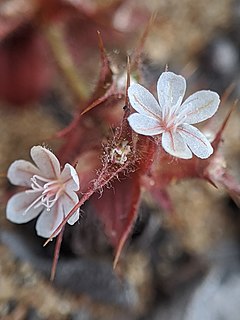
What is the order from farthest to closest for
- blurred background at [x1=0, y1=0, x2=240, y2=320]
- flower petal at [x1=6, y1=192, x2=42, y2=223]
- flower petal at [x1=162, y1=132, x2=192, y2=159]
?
blurred background at [x1=0, y1=0, x2=240, y2=320], flower petal at [x1=6, y1=192, x2=42, y2=223], flower petal at [x1=162, y1=132, x2=192, y2=159]

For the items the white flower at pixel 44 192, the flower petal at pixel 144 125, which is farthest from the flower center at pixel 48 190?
the flower petal at pixel 144 125

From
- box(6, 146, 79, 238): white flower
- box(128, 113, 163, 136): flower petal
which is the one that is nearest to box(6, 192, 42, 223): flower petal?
box(6, 146, 79, 238): white flower

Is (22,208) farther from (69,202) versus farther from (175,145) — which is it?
(175,145)

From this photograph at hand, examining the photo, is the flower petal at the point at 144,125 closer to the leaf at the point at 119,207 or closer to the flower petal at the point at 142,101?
the flower petal at the point at 142,101

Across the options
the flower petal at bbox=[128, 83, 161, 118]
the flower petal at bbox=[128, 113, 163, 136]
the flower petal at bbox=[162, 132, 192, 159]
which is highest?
the flower petal at bbox=[128, 83, 161, 118]

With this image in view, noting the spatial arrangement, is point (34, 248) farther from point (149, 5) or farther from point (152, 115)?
point (149, 5)

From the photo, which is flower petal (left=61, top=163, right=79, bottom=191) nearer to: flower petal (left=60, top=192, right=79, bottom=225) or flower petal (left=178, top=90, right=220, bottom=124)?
flower petal (left=60, top=192, right=79, bottom=225)

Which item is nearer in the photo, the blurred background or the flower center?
the flower center
